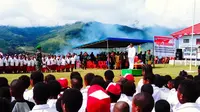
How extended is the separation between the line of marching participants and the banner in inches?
266

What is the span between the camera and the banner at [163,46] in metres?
25.0

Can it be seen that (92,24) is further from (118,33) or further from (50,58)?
(50,58)

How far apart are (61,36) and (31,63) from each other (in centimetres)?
5538

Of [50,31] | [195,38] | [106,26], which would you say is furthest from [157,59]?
[50,31]

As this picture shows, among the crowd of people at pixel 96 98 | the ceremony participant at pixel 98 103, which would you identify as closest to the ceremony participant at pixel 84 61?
the crowd of people at pixel 96 98

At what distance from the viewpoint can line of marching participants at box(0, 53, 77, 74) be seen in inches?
958

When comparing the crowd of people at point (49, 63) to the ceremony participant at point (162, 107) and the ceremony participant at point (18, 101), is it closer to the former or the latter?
the ceremony participant at point (18, 101)

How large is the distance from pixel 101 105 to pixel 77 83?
7.12ft

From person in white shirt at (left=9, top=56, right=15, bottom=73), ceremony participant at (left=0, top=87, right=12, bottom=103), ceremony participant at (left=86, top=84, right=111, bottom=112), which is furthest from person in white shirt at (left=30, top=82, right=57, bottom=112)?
person in white shirt at (left=9, top=56, right=15, bottom=73)

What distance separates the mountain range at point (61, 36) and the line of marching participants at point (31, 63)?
116ft

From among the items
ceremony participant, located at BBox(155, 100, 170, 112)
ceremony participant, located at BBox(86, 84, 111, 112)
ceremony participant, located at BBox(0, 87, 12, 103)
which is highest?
ceremony participant, located at BBox(86, 84, 111, 112)

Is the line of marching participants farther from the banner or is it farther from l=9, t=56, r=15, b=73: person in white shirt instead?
the banner

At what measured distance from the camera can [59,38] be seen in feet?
A: 256

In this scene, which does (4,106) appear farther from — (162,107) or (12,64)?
(12,64)
